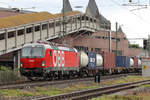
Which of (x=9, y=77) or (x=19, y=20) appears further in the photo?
(x=19, y=20)

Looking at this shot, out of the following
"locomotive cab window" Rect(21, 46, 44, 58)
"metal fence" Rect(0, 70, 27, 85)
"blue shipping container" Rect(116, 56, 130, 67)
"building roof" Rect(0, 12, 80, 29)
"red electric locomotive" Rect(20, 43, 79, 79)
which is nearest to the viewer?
"red electric locomotive" Rect(20, 43, 79, 79)

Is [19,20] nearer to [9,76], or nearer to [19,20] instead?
[19,20]

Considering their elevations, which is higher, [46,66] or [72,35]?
[72,35]

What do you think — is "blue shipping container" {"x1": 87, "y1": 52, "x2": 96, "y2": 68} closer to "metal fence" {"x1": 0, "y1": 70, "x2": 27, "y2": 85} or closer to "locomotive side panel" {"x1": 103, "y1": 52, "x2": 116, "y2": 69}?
"locomotive side panel" {"x1": 103, "y1": 52, "x2": 116, "y2": 69}

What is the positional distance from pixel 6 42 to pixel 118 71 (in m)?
21.2

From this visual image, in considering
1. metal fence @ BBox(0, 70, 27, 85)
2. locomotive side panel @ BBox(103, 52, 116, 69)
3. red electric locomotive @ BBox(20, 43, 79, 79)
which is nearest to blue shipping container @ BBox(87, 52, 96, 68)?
locomotive side panel @ BBox(103, 52, 116, 69)

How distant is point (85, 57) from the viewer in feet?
124

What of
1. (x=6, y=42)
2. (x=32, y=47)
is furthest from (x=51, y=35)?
(x=32, y=47)

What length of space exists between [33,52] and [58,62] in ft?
11.2

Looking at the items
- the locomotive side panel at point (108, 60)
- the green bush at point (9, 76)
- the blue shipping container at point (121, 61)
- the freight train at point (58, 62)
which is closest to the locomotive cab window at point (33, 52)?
the freight train at point (58, 62)

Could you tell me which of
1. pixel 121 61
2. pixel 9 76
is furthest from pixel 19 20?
pixel 121 61

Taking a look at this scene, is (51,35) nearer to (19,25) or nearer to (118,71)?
(19,25)

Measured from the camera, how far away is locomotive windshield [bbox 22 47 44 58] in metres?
26.7

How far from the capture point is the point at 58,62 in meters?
29.5
